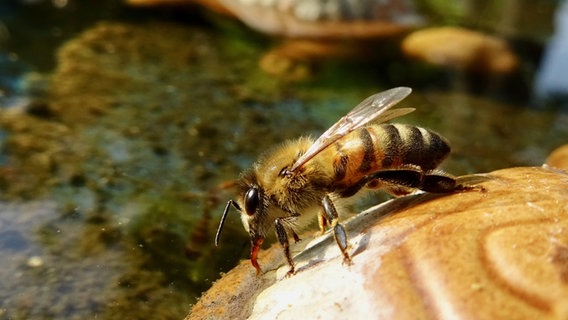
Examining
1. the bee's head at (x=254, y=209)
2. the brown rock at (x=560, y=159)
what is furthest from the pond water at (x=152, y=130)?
the brown rock at (x=560, y=159)

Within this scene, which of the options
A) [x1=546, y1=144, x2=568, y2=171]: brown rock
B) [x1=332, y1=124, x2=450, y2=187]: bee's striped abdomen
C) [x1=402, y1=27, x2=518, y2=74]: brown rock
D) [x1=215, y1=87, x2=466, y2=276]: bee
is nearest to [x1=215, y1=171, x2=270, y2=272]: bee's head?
[x1=215, y1=87, x2=466, y2=276]: bee

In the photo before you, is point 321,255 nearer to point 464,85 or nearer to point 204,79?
point 204,79

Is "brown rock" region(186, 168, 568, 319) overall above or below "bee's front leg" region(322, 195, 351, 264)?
above

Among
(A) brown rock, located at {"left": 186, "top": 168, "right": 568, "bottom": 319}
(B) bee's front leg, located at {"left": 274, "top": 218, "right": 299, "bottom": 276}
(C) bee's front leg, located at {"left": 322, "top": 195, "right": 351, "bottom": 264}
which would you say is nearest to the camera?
(A) brown rock, located at {"left": 186, "top": 168, "right": 568, "bottom": 319}

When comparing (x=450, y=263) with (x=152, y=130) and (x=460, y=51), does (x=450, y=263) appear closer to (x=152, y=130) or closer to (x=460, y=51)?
(x=152, y=130)

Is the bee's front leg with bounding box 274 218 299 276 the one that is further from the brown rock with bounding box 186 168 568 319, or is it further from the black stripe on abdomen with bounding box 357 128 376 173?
the black stripe on abdomen with bounding box 357 128 376 173

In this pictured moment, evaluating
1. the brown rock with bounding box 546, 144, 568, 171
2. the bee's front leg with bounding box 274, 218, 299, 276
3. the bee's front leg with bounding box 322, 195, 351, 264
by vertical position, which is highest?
the bee's front leg with bounding box 322, 195, 351, 264

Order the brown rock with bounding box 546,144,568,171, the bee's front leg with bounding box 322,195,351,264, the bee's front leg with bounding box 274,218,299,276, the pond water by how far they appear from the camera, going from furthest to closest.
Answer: the brown rock with bounding box 546,144,568,171 < the pond water < the bee's front leg with bounding box 274,218,299,276 < the bee's front leg with bounding box 322,195,351,264

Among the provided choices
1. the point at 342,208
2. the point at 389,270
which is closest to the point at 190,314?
the point at 342,208
